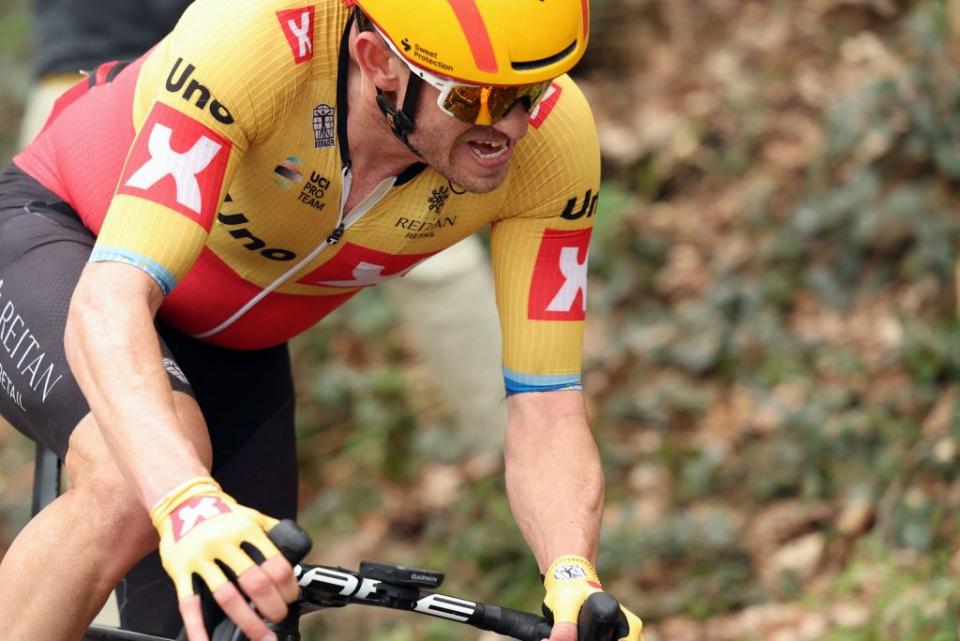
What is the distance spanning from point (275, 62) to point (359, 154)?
1.33 ft

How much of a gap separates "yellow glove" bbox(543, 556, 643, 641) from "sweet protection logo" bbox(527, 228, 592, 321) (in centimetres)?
72

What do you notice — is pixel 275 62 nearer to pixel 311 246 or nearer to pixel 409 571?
pixel 311 246

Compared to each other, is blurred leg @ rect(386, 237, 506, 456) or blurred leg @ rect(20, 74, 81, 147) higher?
blurred leg @ rect(20, 74, 81, 147)

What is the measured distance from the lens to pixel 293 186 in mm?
3539

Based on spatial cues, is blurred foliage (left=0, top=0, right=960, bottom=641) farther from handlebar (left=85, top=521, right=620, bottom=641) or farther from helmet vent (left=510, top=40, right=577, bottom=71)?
helmet vent (left=510, top=40, right=577, bottom=71)

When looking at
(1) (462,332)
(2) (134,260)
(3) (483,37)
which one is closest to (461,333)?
(1) (462,332)

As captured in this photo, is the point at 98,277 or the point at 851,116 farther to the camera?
the point at 851,116

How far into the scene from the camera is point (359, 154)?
3.59 metres

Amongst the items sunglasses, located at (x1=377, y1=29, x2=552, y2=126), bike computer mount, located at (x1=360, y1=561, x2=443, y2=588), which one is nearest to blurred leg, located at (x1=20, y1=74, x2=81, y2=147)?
sunglasses, located at (x1=377, y1=29, x2=552, y2=126)

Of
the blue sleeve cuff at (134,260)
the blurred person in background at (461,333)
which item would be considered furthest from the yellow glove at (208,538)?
the blurred person in background at (461,333)

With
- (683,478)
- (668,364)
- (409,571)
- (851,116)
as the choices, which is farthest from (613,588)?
(409,571)

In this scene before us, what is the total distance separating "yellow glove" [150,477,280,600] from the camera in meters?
2.54

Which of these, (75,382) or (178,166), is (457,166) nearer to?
(178,166)

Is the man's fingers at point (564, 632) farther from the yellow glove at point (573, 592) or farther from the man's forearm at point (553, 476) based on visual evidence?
the man's forearm at point (553, 476)
